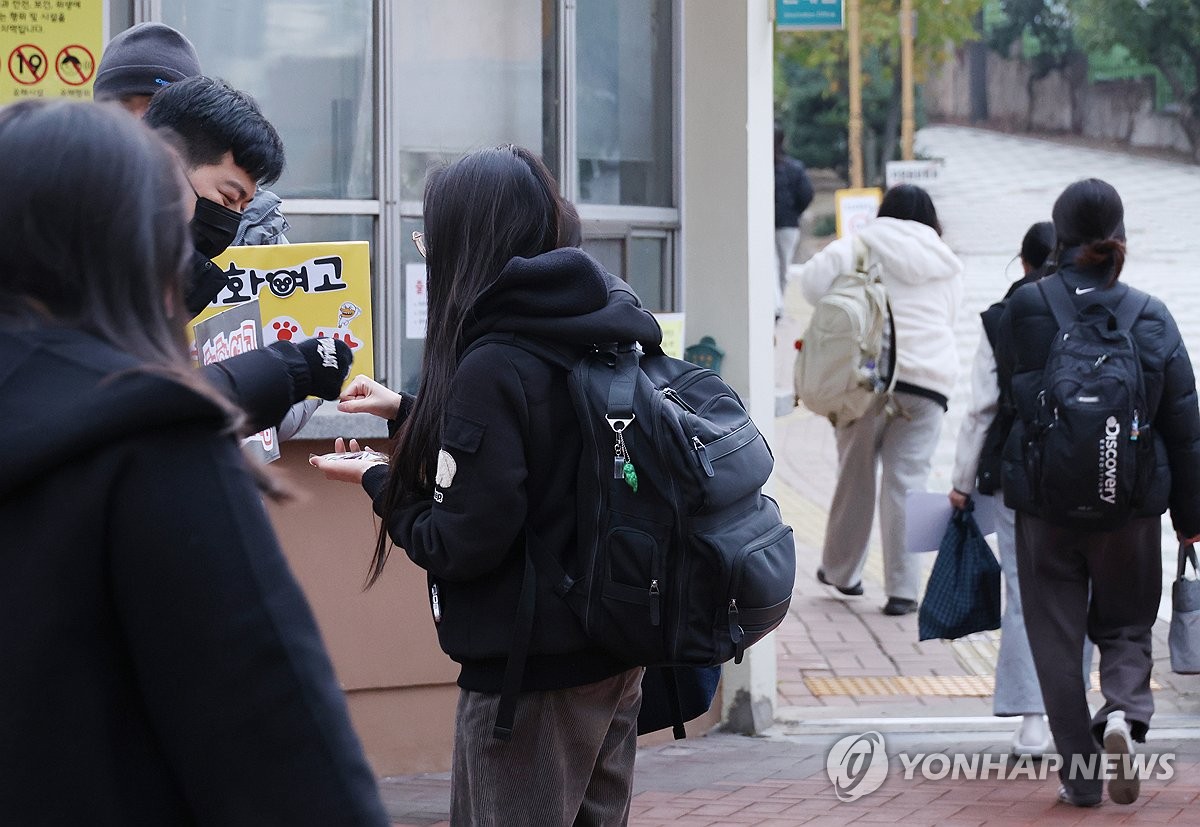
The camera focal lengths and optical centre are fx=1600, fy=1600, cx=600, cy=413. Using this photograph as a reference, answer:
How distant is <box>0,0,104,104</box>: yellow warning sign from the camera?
16.0ft

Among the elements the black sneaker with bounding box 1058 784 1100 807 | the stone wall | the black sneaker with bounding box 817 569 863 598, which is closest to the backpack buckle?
the black sneaker with bounding box 1058 784 1100 807

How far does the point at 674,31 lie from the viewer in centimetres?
633

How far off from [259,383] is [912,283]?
A: 608 centimetres

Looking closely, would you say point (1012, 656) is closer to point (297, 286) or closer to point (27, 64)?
point (297, 286)

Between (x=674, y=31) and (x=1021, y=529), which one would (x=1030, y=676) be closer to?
(x=1021, y=529)

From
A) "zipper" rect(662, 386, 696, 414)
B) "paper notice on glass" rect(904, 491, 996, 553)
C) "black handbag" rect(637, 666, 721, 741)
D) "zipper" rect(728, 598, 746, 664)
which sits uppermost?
"zipper" rect(662, 386, 696, 414)

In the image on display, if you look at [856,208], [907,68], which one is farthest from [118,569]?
[907,68]

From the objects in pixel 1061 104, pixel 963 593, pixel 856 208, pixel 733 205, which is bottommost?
pixel 963 593

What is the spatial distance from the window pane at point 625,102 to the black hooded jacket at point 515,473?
330 centimetres

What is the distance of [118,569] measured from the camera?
Result: 1.38 metres

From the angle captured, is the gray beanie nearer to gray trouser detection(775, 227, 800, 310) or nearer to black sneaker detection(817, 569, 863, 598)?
black sneaker detection(817, 569, 863, 598)

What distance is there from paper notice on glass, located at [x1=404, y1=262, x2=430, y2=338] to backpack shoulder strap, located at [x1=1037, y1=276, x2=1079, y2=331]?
2091 mm

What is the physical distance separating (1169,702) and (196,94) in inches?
201

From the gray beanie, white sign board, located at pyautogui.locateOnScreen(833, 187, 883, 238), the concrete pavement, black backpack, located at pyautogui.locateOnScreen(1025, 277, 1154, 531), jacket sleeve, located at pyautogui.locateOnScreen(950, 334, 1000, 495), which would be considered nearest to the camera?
the gray beanie
